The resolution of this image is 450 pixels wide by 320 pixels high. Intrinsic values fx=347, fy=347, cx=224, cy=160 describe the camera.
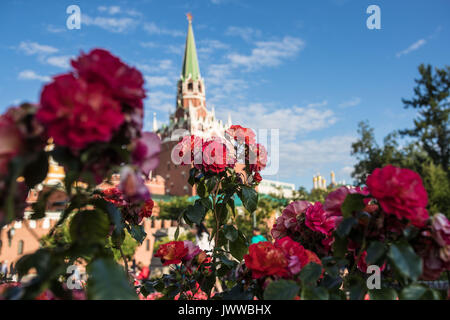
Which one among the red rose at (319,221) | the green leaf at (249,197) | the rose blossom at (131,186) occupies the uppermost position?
the rose blossom at (131,186)

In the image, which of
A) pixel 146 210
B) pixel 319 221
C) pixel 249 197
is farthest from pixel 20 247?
pixel 319 221

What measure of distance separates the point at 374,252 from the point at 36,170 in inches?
37.9

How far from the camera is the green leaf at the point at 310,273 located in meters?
1.02

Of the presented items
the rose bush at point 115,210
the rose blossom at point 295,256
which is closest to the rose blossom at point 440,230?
the rose bush at point 115,210

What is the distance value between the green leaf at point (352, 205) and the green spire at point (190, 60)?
50971 millimetres

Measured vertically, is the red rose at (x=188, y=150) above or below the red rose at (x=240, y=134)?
below

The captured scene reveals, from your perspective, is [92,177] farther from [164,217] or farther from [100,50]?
[164,217]

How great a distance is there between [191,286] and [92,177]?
3.42ft

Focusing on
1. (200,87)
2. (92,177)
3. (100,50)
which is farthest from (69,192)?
(200,87)

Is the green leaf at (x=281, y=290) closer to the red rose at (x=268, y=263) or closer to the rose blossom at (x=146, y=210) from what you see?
the red rose at (x=268, y=263)

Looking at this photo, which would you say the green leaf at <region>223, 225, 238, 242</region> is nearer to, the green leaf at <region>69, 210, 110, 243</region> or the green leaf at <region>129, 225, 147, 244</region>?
the green leaf at <region>129, 225, 147, 244</region>

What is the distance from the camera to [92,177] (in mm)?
855

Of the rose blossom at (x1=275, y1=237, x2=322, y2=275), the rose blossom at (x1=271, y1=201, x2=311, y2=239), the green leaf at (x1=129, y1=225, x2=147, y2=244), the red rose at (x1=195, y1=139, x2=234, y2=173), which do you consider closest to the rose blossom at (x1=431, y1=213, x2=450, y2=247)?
the rose blossom at (x1=275, y1=237, x2=322, y2=275)

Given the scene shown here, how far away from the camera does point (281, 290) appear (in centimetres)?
100
